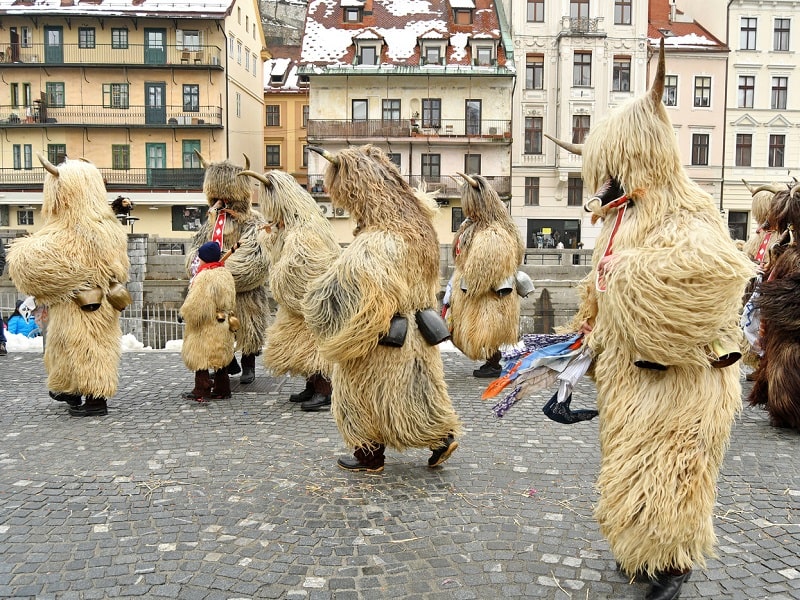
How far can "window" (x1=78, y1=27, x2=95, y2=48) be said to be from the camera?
31.3 meters

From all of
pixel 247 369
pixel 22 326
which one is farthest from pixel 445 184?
pixel 247 369

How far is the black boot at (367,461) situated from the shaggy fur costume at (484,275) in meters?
3.49

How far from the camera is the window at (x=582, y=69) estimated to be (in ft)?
104

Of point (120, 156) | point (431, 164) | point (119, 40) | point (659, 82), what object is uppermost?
point (119, 40)

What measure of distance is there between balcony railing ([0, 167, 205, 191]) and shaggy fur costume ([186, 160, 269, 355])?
25184 millimetres

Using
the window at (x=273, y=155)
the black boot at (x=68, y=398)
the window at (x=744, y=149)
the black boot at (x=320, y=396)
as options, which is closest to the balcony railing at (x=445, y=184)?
the window at (x=273, y=155)

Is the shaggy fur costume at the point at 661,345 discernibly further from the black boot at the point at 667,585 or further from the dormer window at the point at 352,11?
the dormer window at the point at 352,11

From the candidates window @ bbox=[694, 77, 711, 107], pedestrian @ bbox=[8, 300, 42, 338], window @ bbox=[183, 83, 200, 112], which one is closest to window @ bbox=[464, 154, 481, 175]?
window @ bbox=[694, 77, 711, 107]

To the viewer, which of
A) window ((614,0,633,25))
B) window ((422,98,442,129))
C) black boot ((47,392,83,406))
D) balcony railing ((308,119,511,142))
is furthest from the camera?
window ((614,0,633,25))

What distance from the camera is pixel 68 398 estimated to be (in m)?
6.46

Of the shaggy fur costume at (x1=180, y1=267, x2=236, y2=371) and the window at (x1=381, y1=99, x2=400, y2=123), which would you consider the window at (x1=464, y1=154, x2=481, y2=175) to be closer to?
the window at (x1=381, y1=99, x2=400, y2=123)

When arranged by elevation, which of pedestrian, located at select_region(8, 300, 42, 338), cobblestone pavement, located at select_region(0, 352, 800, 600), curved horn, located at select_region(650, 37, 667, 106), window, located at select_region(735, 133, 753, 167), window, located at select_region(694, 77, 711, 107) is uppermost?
window, located at select_region(694, 77, 711, 107)

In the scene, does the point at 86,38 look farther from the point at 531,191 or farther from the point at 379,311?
the point at 379,311

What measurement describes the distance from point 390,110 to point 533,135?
6.61 metres
